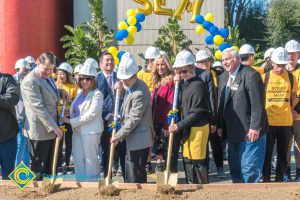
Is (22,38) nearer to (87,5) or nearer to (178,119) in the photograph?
(87,5)

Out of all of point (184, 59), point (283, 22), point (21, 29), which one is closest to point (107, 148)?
point (184, 59)

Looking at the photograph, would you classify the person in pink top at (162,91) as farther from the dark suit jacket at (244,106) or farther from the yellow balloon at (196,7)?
the yellow balloon at (196,7)

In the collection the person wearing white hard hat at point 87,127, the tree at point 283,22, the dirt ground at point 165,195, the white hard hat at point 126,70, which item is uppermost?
the tree at point 283,22

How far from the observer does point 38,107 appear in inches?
216

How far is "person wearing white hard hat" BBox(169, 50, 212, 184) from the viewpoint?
520 cm

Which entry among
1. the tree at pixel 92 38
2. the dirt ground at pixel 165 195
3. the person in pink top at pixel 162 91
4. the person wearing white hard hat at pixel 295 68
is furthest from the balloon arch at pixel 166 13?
the dirt ground at pixel 165 195

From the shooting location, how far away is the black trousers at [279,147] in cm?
651

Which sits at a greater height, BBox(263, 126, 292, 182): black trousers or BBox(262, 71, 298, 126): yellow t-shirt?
BBox(262, 71, 298, 126): yellow t-shirt

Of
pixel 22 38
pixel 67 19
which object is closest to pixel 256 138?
pixel 22 38

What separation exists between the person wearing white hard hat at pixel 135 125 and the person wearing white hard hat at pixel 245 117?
953 mm

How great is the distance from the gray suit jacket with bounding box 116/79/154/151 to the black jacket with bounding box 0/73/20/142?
4.78 ft

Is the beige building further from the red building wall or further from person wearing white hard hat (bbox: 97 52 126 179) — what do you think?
person wearing white hard hat (bbox: 97 52 126 179)

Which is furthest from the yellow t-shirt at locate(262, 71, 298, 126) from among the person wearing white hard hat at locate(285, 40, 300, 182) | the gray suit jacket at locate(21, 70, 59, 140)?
the gray suit jacket at locate(21, 70, 59, 140)

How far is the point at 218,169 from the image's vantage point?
7.38 m
